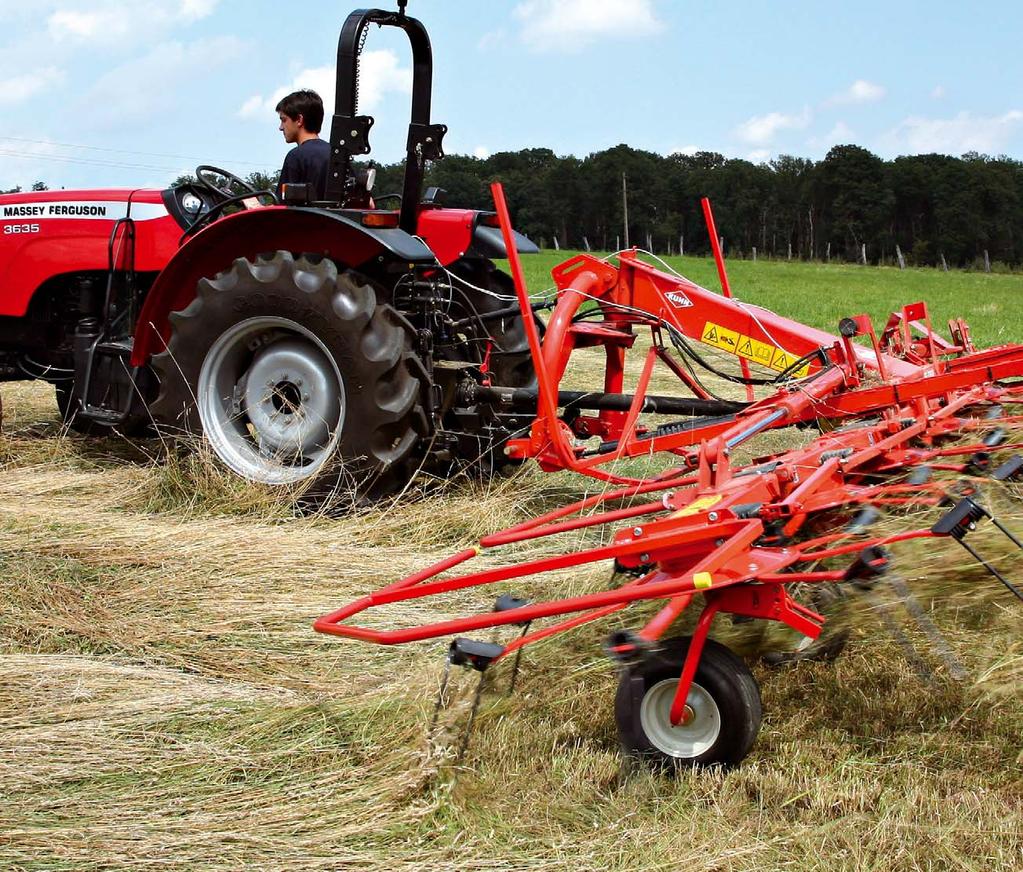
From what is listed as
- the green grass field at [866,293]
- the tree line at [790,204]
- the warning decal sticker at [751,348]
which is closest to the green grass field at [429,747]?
the warning decal sticker at [751,348]

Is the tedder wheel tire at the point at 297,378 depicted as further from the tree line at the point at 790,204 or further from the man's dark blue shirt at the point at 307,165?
the tree line at the point at 790,204

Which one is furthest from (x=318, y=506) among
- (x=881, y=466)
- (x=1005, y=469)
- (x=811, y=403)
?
(x=1005, y=469)

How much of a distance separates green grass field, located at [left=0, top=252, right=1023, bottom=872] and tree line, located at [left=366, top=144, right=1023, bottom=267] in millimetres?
59168

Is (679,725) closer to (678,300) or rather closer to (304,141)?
(678,300)

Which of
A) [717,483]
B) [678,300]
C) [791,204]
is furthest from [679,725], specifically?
[791,204]

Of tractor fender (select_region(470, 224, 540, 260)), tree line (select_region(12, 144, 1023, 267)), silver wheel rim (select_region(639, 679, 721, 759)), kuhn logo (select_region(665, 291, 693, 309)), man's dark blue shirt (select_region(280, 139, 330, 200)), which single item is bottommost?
silver wheel rim (select_region(639, 679, 721, 759))

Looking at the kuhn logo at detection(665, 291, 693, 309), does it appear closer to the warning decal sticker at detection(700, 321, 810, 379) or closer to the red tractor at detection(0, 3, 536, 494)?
the warning decal sticker at detection(700, 321, 810, 379)

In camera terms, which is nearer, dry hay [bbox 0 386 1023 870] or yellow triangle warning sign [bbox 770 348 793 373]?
dry hay [bbox 0 386 1023 870]

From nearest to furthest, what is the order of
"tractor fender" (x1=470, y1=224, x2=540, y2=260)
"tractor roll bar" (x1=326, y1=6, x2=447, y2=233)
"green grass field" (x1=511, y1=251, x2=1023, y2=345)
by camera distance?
1. "tractor roll bar" (x1=326, y1=6, x2=447, y2=233)
2. "tractor fender" (x1=470, y1=224, x2=540, y2=260)
3. "green grass field" (x1=511, y1=251, x2=1023, y2=345)

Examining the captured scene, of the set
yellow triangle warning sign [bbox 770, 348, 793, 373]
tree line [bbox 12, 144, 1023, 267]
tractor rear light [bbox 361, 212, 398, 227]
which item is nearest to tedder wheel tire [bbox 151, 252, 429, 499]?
tractor rear light [bbox 361, 212, 398, 227]

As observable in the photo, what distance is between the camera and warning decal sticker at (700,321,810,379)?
4734mm

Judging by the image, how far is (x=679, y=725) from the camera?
2.59m

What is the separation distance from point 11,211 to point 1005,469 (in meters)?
5.32

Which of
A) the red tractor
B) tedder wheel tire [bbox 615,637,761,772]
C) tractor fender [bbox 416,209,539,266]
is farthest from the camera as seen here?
tractor fender [bbox 416,209,539,266]
